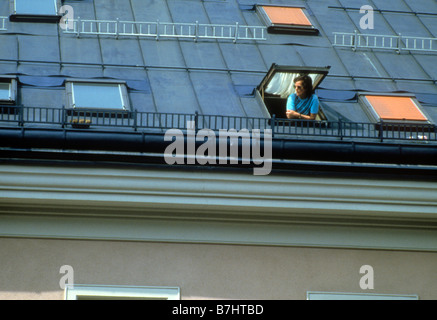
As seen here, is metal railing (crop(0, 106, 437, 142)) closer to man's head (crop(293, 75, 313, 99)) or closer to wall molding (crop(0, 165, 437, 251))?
man's head (crop(293, 75, 313, 99))

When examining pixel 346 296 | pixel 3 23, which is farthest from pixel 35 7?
pixel 346 296

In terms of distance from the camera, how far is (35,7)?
1577 centimetres

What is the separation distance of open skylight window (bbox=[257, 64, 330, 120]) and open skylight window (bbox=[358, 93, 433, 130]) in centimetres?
69

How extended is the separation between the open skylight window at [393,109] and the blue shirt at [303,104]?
81 cm

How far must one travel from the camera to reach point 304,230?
37.5 feet

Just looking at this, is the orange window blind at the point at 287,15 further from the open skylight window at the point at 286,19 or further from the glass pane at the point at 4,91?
the glass pane at the point at 4,91

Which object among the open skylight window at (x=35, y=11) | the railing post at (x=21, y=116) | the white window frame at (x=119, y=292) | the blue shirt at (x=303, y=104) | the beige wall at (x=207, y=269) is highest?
the open skylight window at (x=35, y=11)

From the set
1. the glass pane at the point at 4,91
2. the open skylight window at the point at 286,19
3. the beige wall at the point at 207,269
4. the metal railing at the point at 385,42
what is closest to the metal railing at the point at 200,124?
the glass pane at the point at 4,91

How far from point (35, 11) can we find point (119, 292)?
19.9 feet

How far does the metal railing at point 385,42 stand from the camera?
1570 cm

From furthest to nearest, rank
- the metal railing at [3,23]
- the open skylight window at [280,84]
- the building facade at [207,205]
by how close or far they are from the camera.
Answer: the metal railing at [3,23]
the open skylight window at [280,84]
the building facade at [207,205]

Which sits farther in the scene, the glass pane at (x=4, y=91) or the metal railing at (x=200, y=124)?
the glass pane at (x=4, y=91)

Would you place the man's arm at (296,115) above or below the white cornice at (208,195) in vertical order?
above
